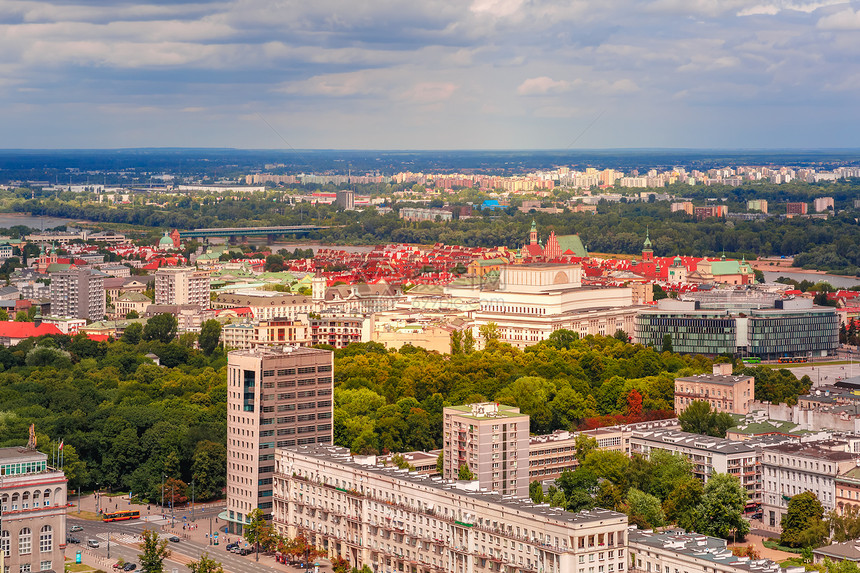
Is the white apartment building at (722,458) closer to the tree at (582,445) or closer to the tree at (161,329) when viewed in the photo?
the tree at (582,445)

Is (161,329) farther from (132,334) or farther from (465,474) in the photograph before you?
(465,474)

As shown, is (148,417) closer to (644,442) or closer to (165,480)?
(165,480)

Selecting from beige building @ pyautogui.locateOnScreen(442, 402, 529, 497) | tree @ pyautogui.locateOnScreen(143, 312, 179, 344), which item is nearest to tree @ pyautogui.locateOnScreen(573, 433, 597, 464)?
beige building @ pyautogui.locateOnScreen(442, 402, 529, 497)

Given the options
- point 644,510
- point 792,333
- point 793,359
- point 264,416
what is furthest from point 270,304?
point 644,510

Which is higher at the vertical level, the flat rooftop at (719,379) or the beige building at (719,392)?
the flat rooftop at (719,379)

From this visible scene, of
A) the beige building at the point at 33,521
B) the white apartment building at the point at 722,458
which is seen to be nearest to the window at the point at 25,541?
the beige building at the point at 33,521
